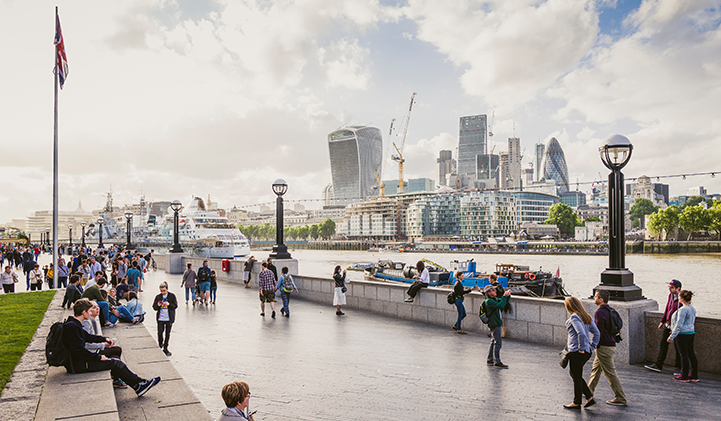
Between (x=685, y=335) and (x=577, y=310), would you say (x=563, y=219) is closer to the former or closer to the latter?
(x=685, y=335)

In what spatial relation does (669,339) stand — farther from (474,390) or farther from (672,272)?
(672,272)

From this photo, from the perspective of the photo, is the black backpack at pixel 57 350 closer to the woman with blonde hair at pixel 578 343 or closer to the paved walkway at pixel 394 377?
the paved walkway at pixel 394 377

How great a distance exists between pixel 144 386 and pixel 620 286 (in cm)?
812

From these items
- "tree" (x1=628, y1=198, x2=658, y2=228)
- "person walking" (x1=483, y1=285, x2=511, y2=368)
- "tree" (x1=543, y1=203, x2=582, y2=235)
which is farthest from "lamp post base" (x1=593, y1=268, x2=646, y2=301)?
"tree" (x1=628, y1=198, x2=658, y2=228)

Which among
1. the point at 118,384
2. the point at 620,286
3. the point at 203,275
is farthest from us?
the point at 203,275

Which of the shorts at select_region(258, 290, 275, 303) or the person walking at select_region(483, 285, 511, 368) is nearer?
the person walking at select_region(483, 285, 511, 368)

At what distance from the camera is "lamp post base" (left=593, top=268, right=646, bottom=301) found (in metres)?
8.81

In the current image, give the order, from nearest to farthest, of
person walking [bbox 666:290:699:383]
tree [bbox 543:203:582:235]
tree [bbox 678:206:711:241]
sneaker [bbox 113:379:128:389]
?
1. sneaker [bbox 113:379:128:389]
2. person walking [bbox 666:290:699:383]
3. tree [bbox 678:206:711:241]
4. tree [bbox 543:203:582:235]

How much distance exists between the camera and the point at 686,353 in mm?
7781

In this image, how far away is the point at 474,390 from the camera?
293 inches

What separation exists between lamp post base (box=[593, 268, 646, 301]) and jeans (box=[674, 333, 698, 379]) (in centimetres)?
117

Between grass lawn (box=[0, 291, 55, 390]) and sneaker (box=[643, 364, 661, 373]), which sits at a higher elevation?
grass lawn (box=[0, 291, 55, 390])

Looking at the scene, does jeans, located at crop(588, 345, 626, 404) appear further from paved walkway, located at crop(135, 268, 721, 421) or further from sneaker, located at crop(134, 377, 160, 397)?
sneaker, located at crop(134, 377, 160, 397)

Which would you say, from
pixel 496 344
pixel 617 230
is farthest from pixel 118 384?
pixel 617 230
